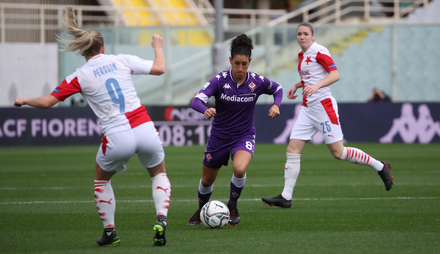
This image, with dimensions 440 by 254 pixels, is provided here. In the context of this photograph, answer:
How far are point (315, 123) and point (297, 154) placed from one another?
491 mm

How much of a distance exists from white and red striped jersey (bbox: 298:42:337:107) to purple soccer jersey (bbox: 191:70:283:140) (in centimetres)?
133

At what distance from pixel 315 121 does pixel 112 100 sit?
3.61 meters

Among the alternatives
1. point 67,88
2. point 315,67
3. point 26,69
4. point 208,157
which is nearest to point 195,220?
point 208,157

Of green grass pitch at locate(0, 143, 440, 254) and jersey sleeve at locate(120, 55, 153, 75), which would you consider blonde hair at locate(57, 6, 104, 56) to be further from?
green grass pitch at locate(0, 143, 440, 254)

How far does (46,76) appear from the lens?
2470cm

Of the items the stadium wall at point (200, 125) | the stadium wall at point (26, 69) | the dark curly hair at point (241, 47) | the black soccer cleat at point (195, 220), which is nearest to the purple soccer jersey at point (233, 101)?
the dark curly hair at point (241, 47)

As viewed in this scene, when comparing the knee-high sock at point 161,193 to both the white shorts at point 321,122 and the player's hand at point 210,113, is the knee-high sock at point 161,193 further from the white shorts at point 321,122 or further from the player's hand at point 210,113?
the white shorts at point 321,122

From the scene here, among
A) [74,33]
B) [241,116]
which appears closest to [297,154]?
[241,116]

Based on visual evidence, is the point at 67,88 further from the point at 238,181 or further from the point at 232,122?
the point at 238,181

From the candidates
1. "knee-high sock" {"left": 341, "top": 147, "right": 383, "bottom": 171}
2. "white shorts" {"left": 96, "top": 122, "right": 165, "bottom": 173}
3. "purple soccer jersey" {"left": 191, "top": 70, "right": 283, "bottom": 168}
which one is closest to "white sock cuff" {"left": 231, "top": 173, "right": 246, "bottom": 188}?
"purple soccer jersey" {"left": 191, "top": 70, "right": 283, "bottom": 168}

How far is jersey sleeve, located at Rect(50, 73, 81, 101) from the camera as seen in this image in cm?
491

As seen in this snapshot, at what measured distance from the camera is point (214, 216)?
20.1 feet

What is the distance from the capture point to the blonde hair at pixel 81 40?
488 cm

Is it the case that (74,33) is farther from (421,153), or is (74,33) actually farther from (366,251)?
(421,153)
